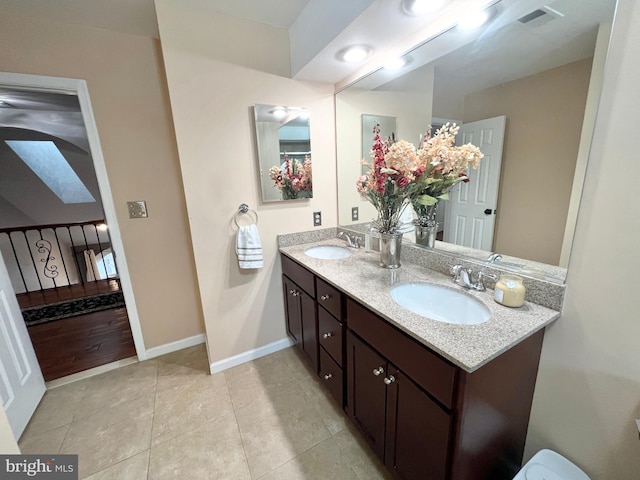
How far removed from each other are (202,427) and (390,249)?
149 centimetres

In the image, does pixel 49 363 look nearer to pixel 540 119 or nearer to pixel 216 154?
pixel 216 154

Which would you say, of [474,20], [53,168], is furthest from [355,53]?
[53,168]

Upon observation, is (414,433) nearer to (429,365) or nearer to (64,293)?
(429,365)

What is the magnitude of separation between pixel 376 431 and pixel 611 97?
149cm

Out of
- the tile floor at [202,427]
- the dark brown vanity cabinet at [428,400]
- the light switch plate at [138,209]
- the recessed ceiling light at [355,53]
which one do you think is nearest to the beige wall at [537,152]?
the dark brown vanity cabinet at [428,400]

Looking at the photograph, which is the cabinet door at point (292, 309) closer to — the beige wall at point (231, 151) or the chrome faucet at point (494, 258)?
the beige wall at point (231, 151)

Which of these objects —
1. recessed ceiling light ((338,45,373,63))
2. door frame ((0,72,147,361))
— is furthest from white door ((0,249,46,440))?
recessed ceiling light ((338,45,373,63))

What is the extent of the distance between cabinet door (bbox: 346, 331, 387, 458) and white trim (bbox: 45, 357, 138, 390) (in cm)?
184

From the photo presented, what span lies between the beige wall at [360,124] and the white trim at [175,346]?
164 centimetres

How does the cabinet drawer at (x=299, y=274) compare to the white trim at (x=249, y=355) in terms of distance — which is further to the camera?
the white trim at (x=249, y=355)

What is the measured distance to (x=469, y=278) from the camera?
1154mm

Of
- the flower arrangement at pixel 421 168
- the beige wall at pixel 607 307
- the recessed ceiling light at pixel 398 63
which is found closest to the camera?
the beige wall at pixel 607 307

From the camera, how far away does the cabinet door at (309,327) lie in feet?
5.24

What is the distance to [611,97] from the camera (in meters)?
0.77
